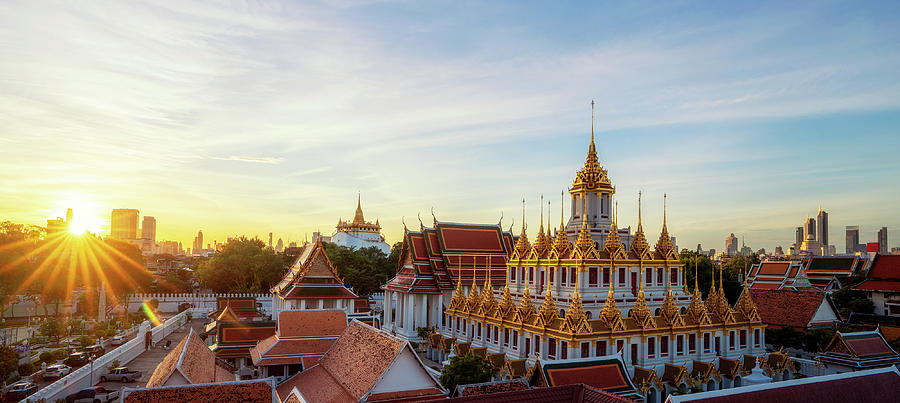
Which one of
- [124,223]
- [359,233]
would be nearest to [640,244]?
[359,233]

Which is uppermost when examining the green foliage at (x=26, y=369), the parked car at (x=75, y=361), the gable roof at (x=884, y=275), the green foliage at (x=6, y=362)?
the gable roof at (x=884, y=275)

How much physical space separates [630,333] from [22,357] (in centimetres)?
2897

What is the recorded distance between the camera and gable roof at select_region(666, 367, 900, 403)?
13040 millimetres

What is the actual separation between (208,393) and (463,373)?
964 cm

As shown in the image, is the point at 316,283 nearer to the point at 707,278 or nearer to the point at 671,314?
the point at 671,314

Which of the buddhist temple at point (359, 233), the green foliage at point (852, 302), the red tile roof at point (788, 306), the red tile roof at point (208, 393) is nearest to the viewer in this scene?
the red tile roof at point (208, 393)

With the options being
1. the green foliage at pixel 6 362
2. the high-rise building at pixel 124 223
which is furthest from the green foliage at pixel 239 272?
the high-rise building at pixel 124 223

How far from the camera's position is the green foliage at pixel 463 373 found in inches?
828

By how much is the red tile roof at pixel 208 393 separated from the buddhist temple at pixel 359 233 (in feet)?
311

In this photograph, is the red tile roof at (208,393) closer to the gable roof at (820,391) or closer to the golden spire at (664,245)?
the gable roof at (820,391)

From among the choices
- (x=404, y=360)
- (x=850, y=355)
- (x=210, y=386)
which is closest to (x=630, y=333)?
(x=850, y=355)

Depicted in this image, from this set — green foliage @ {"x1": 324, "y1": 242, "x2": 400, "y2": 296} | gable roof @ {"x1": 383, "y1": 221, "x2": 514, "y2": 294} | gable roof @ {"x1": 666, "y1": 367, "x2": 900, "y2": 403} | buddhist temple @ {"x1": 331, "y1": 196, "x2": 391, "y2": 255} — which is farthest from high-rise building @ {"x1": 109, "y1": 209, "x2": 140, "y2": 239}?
gable roof @ {"x1": 666, "y1": 367, "x2": 900, "y2": 403}

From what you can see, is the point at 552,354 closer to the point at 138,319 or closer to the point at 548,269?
the point at 548,269

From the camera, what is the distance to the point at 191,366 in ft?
57.8
